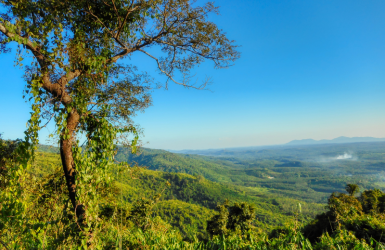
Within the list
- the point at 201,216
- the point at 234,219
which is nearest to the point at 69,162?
the point at 234,219

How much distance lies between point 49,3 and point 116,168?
2.99 metres

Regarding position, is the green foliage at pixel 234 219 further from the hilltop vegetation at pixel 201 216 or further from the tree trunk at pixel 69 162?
the tree trunk at pixel 69 162

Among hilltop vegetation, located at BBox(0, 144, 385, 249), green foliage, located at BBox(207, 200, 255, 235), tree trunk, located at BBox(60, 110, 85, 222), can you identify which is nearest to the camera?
hilltop vegetation, located at BBox(0, 144, 385, 249)

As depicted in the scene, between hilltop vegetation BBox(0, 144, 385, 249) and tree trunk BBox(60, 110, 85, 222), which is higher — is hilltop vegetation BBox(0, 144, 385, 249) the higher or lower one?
the lower one

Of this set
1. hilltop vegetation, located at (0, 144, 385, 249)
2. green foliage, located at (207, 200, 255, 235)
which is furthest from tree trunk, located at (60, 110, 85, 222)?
green foliage, located at (207, 200, 255, 235)

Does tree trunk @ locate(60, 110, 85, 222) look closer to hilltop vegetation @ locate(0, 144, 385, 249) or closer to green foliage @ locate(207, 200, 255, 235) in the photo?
hilltop vegetation @ locate(0, 144, 385, 249)

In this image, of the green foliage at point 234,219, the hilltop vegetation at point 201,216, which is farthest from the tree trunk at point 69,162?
the green foliage at point 234,219

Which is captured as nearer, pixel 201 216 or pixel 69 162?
pixel 69 162

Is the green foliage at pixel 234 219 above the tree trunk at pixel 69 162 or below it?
below

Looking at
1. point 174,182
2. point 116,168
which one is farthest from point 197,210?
point 116,168

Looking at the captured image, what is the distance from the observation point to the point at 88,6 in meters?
3.18

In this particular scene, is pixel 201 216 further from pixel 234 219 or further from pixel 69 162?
pixel 69 162

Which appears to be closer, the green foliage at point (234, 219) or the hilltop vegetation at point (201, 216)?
the hilltop vegetation at point (201, 216)

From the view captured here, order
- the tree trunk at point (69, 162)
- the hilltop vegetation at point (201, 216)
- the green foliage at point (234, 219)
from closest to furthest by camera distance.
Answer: the hilltop vegetation at point (201, 216)
the tree trunk at point (69, 162)
the green foliage at point (234, 219)
